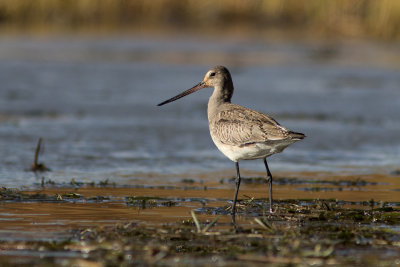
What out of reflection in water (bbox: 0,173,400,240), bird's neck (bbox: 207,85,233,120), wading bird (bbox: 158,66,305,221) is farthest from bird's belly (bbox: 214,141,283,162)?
bird's neck (bbox: 207,85,233,120)

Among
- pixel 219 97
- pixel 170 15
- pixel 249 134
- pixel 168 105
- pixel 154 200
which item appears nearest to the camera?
pixel 249 134

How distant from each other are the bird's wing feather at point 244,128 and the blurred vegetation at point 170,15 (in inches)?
791

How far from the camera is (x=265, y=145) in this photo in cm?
755

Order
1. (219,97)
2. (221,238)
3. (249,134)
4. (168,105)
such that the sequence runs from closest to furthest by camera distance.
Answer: (221,238)
(249,134)
(219,97)
(168,105)

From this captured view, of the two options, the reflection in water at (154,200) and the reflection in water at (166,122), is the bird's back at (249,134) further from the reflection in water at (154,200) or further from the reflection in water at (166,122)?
the reflection in water at (166,122)

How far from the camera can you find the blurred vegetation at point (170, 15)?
28.5 metres

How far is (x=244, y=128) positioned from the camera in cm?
772

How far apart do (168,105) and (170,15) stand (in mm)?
14249

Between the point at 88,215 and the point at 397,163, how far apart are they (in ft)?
17.7

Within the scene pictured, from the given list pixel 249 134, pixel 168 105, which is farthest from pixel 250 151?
pixel 168 105

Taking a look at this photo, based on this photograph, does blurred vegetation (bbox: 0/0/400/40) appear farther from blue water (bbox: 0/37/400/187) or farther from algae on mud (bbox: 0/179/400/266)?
algae on mud (bbox: 0/179/400/266)

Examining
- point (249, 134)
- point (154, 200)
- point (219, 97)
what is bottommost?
point (154, 200)

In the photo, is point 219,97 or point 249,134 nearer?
point 249,134

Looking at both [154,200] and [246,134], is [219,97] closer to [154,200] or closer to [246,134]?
[246,134]
